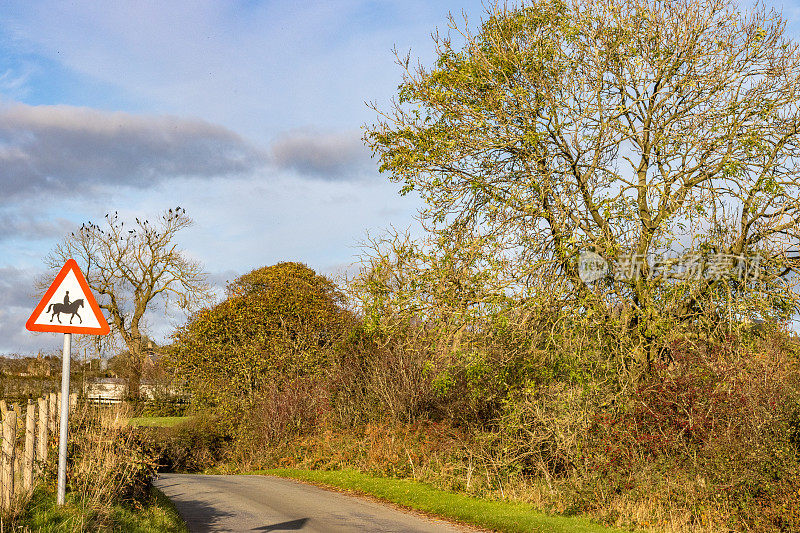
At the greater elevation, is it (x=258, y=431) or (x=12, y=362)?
(x=12, y=362)

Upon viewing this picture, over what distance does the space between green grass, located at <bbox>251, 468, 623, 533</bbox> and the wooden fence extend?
771 cm

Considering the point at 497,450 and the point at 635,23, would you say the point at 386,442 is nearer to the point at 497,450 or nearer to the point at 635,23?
the point at 497,450

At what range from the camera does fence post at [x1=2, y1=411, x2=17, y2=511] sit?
8664 millimetres

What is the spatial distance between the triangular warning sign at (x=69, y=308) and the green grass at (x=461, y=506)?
8051 mm

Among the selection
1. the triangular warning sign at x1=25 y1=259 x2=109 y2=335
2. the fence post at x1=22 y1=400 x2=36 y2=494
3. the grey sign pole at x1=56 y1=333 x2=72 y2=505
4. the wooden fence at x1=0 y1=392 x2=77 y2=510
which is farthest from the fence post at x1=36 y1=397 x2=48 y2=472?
the triangular warning sign at x1=25 y1=259 x2=109 y2=335

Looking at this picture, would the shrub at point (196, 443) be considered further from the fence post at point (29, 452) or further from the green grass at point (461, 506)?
the fence post at point (29, 452)

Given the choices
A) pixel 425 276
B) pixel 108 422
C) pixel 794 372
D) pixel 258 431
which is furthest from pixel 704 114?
pixel 258 431

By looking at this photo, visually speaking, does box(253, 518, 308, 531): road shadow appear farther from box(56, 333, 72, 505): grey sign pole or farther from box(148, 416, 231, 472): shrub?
box(148, 416, 231, 472): shrub

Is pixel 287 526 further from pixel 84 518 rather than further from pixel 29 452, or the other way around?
pixel 29 452

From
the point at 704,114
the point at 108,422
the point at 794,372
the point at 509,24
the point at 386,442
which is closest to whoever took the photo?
the point at 108,422

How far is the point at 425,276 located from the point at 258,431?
Result: 14937mm

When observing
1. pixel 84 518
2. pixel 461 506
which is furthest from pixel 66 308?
pixel 461 506

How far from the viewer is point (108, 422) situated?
457 inches

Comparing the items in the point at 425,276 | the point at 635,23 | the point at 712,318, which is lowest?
the point at 712,318
